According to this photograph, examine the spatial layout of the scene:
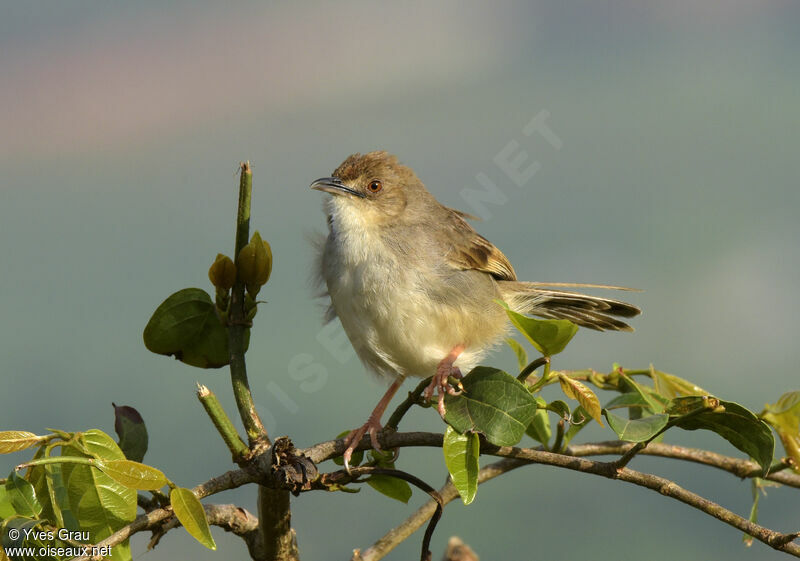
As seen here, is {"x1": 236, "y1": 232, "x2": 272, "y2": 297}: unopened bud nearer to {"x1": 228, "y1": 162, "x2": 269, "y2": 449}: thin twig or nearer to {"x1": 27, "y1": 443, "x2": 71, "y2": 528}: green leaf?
{"x1": 228, "y1": 162, "x2": 269, "y2": 449}: thin twig

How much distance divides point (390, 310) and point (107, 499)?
5.72 ft

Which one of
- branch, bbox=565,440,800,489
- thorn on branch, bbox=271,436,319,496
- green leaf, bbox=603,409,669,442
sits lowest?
branch, bbox=565,440,800,489

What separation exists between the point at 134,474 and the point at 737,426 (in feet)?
5.14

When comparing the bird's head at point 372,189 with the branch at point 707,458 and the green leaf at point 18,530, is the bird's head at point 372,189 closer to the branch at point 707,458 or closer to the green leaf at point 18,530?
the branch at point 707,458

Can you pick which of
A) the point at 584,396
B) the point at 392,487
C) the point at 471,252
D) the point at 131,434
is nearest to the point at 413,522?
the point at 392,487

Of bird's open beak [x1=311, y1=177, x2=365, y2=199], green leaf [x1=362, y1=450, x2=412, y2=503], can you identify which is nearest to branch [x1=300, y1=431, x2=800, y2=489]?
green leaf [x1=362, y1=450, x2=412, y2=503]

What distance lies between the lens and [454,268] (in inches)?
149

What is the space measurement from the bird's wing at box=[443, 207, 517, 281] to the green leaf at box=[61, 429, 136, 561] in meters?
2.10

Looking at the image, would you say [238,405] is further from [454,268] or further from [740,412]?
[454,268]

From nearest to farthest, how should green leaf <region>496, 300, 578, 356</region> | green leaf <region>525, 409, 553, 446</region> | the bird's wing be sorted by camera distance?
green leaf <region>496, 300, 578, 356</region> < green leaf <region>525, 409, 553, 446</region> < the bird's wing

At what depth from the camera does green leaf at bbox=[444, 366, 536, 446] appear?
2082mm

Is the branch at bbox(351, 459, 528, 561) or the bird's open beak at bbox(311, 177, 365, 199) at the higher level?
the bird's open beak at bbox(311, 177, 365, 199)

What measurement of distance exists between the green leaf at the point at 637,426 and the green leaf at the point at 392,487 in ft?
2.42

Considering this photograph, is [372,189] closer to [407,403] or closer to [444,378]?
[444,378]
